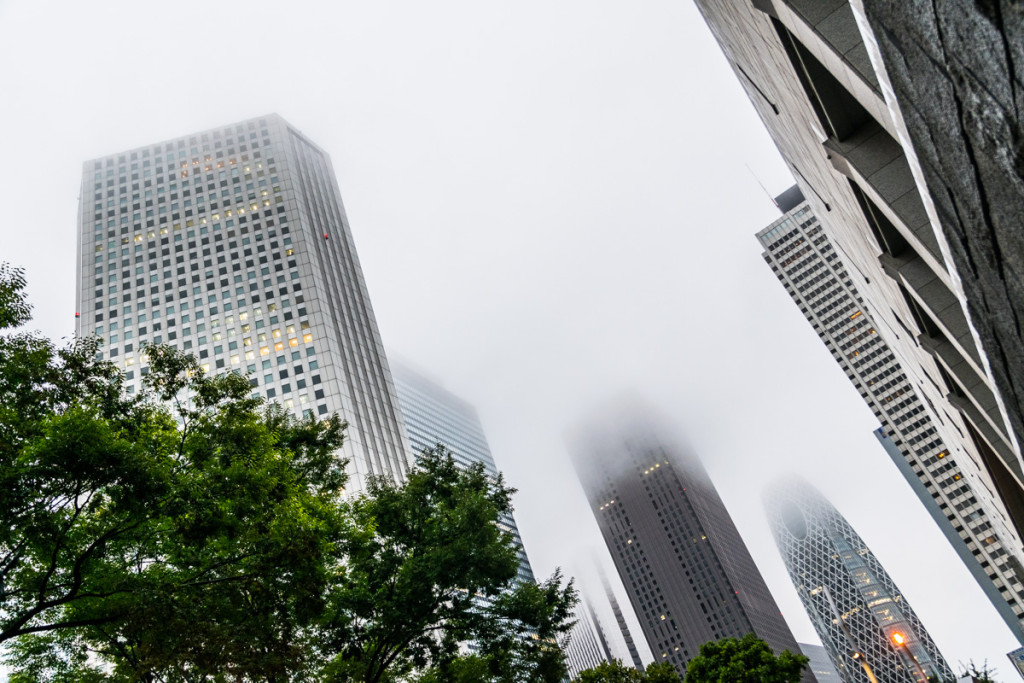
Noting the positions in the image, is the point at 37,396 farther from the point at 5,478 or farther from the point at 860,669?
the point at 860,669

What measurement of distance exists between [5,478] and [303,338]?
72032 mm

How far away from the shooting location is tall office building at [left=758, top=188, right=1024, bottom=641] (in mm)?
123250

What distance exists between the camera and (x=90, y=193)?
305ft

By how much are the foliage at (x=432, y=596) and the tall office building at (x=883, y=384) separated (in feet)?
405

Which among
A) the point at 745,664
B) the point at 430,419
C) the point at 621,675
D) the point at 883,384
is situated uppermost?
the point at 430,419

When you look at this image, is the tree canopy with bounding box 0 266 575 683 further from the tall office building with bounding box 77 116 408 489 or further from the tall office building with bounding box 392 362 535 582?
the tall office building with bounding box 392 362 535 582

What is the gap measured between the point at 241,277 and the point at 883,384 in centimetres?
12406

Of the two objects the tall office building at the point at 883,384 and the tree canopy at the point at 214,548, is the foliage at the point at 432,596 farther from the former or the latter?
the tall office building at the point at 883,384

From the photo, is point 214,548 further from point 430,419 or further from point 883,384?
point 430,419

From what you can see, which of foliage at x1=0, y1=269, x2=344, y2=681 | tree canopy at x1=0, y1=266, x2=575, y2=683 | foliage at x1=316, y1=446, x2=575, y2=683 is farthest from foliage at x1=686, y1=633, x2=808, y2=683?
foliage at x1=0, y1=269, x2=344, y2=681

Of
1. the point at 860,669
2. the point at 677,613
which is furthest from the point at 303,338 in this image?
the point at 860,669

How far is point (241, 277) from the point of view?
8444 cm

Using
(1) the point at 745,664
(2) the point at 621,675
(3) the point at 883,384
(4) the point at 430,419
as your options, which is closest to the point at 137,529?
(2) the point at 621,675

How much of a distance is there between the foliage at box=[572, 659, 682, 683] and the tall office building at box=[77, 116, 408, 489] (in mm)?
37826
